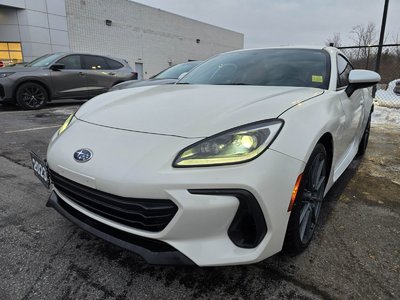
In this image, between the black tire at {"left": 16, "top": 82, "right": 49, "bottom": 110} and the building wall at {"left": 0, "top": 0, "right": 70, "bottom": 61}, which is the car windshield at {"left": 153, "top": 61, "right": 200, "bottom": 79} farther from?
the building wall at {"left": 0, "top": 0, "right": 70, "bottom": 61}

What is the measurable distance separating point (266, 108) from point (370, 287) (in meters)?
1.12

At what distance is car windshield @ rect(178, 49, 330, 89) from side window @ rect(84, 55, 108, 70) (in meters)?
6.54

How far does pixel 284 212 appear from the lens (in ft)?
5.16

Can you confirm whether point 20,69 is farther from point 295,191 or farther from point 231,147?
point 295,191

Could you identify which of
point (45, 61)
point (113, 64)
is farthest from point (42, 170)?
point (113, 64)

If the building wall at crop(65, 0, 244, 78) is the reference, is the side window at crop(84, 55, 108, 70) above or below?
below

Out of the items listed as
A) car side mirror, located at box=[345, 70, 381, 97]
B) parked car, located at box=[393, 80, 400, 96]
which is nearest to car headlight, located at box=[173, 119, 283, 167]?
car side mirror, located at box=[345, 70, 381, 97]

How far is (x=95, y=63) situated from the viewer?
9.04m

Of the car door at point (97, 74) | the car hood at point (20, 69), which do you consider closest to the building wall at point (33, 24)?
the car door at point (97, 74)

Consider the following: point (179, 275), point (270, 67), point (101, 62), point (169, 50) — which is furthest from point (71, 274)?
point (169, 50)

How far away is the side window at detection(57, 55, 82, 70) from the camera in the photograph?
838 centimetres

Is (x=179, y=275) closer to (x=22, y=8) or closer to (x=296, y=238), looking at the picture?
(x=296, y=238)

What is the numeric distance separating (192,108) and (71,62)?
25.4 feet

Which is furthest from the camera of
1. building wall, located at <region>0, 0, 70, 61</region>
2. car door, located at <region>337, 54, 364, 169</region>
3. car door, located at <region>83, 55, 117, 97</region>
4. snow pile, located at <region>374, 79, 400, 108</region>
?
building wall, located at <region>0, 0, 70, 61</region>
